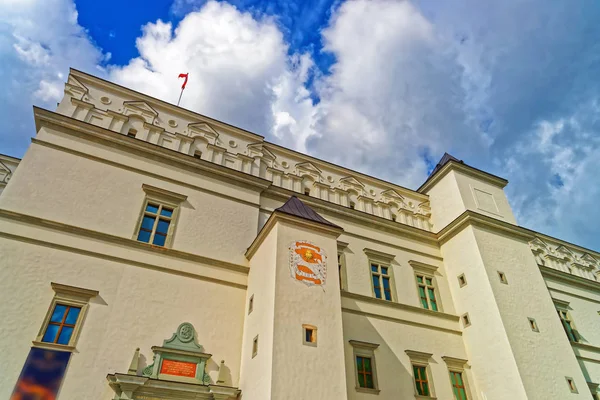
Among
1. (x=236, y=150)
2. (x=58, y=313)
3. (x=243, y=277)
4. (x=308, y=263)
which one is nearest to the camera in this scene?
(x=58, y=313)

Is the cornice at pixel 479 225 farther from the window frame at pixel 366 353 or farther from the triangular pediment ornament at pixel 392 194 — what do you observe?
the window frame at pixel 366 353

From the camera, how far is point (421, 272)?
17.4 m

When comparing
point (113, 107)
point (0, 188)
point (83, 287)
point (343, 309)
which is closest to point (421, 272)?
point (343, 309)

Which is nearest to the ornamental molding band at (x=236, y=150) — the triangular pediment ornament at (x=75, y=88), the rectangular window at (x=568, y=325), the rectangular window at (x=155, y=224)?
the triangular pediment ornament at (x=75, y=88)

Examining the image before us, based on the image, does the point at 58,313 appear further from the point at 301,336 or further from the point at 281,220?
the point at 281,220

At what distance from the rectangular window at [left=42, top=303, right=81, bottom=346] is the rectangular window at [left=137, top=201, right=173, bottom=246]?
111 inches

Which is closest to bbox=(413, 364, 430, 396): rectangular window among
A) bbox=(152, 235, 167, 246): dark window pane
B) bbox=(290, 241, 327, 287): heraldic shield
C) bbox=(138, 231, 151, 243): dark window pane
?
bbox=(290, 241, 327, 287): heraldic shield

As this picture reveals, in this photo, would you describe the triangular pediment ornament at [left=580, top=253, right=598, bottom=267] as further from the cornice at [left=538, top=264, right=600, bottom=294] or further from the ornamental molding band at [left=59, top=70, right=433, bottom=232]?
the ornamental molding band at [left=59, top=70, right=433, bottom=232]

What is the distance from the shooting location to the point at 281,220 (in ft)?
42.9

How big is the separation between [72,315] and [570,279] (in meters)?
22.6

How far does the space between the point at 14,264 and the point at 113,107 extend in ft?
21.9

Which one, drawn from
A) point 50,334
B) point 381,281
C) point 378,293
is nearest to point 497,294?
point 381,281

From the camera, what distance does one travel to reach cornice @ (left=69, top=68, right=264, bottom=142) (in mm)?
14950

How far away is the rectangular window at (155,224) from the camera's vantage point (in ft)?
42.6
